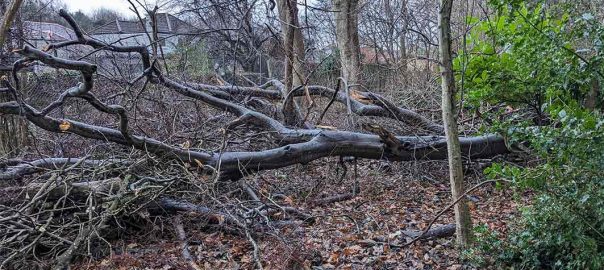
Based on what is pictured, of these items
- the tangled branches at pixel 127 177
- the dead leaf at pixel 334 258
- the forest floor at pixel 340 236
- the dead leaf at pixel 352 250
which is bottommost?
the dead leaf at pixel 334 258

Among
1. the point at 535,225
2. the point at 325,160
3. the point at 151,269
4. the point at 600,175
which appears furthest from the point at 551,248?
the point at 325,160

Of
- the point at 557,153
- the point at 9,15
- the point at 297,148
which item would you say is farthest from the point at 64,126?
the point at 557,153

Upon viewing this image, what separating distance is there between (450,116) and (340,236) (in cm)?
148

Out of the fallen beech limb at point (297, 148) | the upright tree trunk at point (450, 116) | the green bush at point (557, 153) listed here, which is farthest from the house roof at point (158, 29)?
the green bush at point (557, 153)

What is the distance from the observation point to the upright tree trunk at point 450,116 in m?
3.09

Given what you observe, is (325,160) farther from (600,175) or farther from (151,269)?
(600,175)

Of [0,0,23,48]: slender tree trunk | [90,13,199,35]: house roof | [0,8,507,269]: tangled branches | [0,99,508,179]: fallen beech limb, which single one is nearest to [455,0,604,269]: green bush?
[0,99,508,179]: fallen beech limb

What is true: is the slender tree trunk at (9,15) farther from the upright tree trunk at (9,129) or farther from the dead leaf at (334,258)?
the dead leaf at (334,258)

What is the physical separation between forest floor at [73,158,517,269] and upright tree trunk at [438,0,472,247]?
30 cm

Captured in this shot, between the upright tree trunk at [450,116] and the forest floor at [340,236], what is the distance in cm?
30

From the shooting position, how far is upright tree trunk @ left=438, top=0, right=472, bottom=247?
309cm

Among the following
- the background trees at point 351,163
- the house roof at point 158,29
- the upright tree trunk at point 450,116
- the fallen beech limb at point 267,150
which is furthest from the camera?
the house roof at point 158,29

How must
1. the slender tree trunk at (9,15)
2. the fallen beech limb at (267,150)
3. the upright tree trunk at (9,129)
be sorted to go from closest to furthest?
the fallen beech limb at (267,150)
the slender tree trunk at (9,15)
the upright tree trunk at (9,129)

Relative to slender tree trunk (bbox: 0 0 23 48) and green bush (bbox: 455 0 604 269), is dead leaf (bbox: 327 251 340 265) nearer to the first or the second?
green bush (bbox: 455 0 604 269)
